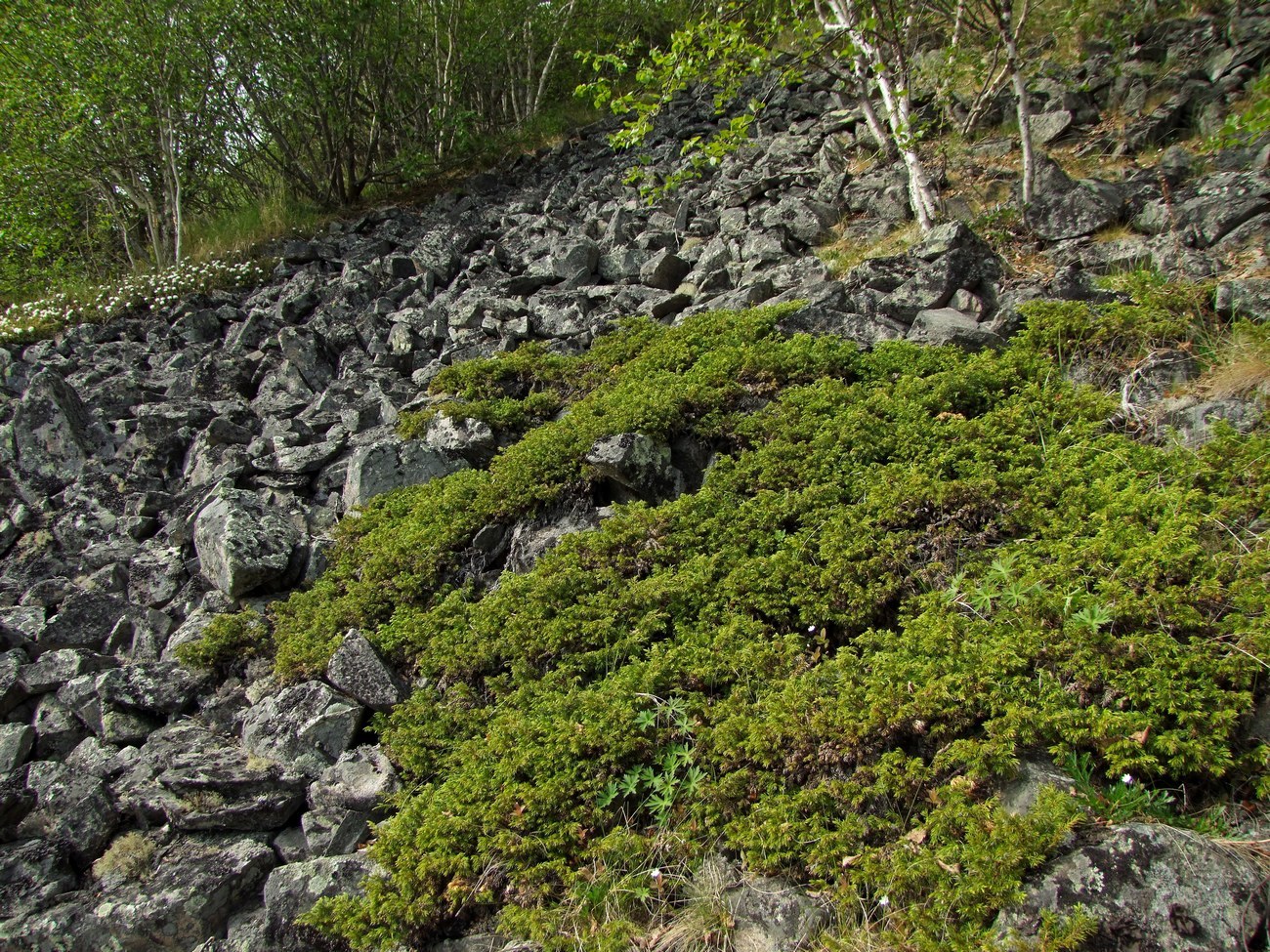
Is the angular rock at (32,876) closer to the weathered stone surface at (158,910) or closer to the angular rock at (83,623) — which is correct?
the weathered stone surface at (158,910)

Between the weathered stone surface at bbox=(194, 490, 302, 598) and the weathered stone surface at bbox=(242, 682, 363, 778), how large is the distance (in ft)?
5.19

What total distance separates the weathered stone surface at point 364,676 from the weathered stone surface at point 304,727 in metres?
0.09

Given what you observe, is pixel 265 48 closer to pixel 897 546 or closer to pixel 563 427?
pixel 563 427

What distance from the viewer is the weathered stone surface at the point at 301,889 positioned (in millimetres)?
4121

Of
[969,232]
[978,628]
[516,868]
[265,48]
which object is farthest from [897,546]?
[265,48]

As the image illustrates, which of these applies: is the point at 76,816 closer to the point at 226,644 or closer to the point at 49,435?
the point at 226,644

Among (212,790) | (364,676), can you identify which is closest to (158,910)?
(212,790)

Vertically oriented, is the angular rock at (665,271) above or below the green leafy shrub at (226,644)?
above

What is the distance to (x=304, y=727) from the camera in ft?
17.1

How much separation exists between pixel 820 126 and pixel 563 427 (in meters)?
8.88

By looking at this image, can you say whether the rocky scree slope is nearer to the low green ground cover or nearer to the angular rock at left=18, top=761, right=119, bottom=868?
the angular rock at left=18, top=761, right=119, bottom=868

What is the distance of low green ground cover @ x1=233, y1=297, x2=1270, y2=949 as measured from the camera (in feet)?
11.5

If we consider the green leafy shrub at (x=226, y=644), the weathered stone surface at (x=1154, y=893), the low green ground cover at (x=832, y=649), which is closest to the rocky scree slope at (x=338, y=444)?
the weathered stone surface at (x=1154, y=893)

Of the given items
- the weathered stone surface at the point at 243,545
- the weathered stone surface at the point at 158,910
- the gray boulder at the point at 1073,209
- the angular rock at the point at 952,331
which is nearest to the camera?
the weathered stone surface at the point at 158,910
